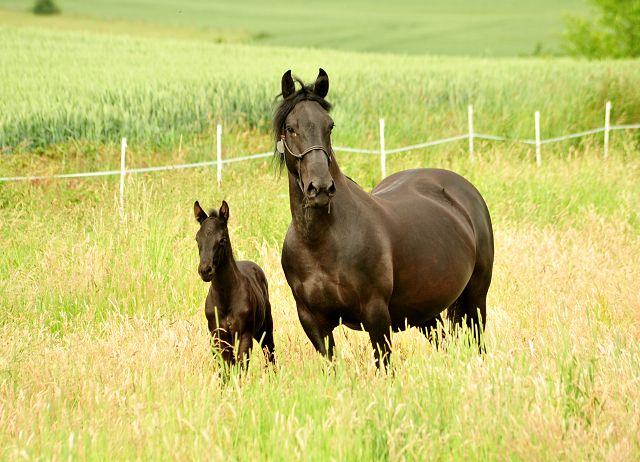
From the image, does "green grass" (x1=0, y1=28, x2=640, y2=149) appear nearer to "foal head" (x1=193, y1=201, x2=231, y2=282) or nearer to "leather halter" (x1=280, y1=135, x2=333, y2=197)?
"foal head" (x1=193, y1=201, x2=231, y2=282)

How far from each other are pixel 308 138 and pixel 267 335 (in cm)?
214

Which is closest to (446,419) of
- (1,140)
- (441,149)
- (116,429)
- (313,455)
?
(313,455)

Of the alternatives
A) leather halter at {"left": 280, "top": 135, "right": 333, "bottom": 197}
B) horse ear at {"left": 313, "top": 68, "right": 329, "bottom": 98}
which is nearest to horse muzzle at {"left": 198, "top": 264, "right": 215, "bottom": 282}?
leather halter at {"left": 280, "top": 135, "right": 333, "bottom": 197}

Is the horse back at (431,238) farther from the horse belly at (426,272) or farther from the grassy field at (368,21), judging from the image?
the grassy field at (368,21)

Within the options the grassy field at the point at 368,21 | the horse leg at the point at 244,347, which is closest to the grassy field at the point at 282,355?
the horse leg at the point at 244,347

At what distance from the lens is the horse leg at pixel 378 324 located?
4.00 m

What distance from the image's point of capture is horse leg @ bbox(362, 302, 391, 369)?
400cm

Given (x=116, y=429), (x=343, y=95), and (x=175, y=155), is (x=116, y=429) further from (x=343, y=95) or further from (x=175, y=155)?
(x=343, y=95)

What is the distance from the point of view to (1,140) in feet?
38.9

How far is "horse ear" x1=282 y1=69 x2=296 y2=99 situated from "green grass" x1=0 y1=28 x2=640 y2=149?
9021 millimetres

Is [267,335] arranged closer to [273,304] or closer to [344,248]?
[273,304]

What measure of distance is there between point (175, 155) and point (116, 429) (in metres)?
9.73

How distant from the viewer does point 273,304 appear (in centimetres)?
626

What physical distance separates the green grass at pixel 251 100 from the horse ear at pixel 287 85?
9021 mm
